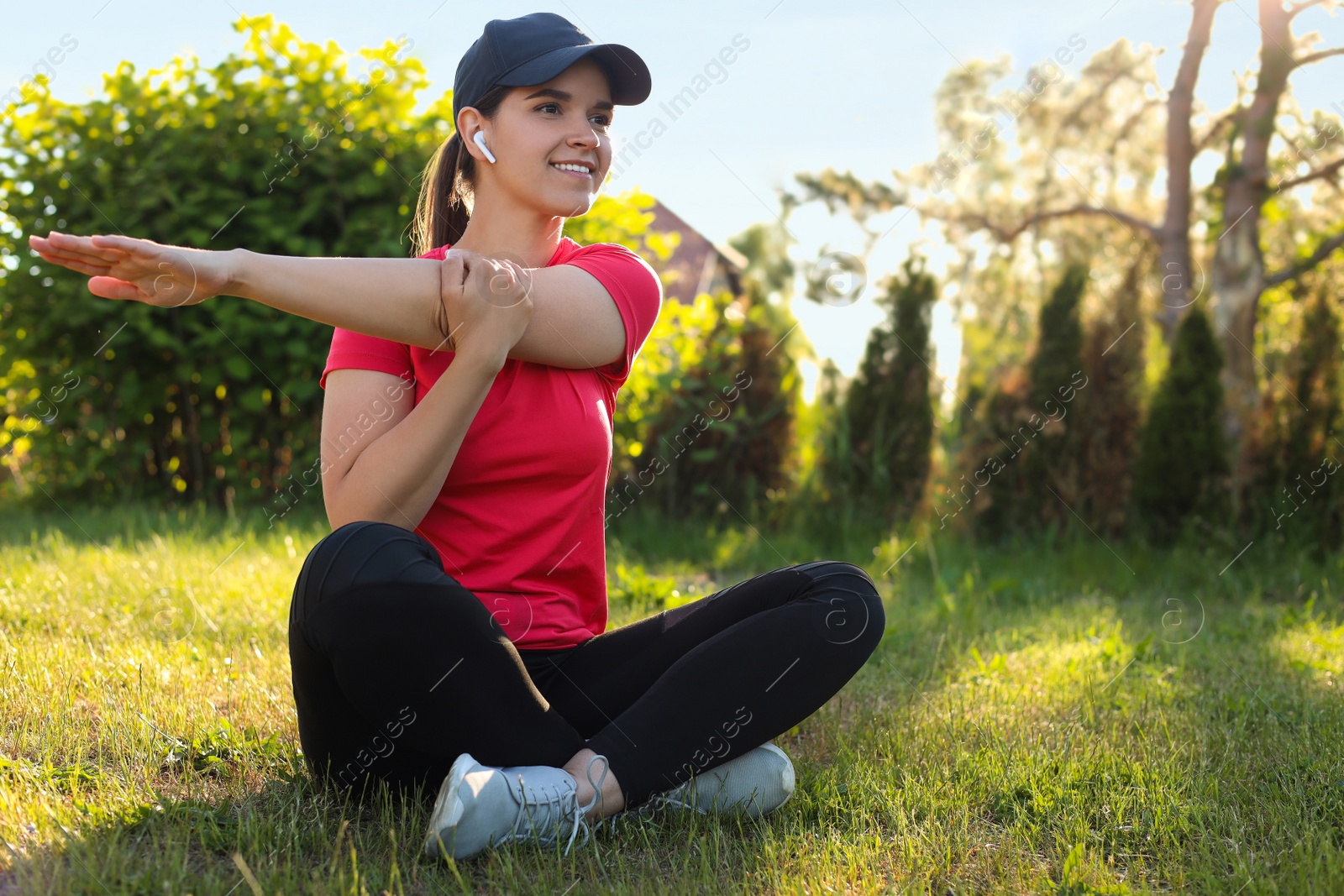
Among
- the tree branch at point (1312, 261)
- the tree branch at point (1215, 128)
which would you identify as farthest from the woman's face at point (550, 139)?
the tree branch at point (1215, 128)

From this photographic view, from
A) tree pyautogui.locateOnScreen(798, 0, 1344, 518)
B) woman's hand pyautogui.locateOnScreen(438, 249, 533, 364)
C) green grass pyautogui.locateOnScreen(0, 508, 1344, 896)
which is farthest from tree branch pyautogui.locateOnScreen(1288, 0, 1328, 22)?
woman's hand pyautogui.locateOnScreen(438, 249, 533, 364)

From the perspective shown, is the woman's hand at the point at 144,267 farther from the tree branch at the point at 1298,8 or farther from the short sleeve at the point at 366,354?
the tree branch at the point at 1298,8

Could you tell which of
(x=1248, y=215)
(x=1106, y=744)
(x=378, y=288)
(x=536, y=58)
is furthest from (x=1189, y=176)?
(x=378, y=288)

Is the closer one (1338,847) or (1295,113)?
(1338,847)

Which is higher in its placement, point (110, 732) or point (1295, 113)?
point (1295, 113)

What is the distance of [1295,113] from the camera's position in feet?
22.0

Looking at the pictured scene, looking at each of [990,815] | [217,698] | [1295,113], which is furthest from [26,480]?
[1295,113]

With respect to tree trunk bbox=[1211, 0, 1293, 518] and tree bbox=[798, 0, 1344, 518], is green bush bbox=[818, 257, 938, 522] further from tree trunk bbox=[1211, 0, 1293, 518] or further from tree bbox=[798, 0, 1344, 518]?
tree trunk bbox=[1211, 0, 1293, 518]

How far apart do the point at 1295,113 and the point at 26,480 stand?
8014 mm

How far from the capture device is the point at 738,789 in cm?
181

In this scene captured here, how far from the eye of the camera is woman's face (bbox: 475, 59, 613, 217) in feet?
6.54

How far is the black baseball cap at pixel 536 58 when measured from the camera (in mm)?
1935

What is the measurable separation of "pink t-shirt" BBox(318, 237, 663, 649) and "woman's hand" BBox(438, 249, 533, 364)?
148 mm

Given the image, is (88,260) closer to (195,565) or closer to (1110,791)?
(1110,791)
